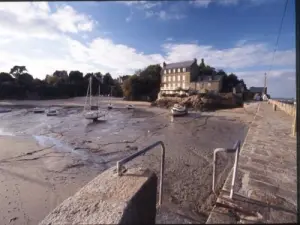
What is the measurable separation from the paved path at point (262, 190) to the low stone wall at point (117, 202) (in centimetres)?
84

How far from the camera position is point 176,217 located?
7.73 ft

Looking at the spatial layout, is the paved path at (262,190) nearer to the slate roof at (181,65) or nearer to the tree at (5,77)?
the slate roof at (181,65)

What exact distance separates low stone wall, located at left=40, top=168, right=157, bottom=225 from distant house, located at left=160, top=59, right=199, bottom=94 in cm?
4587

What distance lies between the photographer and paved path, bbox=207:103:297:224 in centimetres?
250

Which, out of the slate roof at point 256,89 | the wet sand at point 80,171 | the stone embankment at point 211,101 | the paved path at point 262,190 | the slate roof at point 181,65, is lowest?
the wet sand at point 80,171

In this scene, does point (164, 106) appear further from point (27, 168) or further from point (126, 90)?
point (27, 168)

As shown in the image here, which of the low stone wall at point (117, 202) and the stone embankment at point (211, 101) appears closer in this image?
the low stone wall at point (117, 202)

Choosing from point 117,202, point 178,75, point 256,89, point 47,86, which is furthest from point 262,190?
point 47,86

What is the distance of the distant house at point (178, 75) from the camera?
5112cm

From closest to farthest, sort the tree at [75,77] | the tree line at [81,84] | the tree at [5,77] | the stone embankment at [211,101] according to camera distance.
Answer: the stone embankment at [211,101], the tree line at [81,84], the tree at [5,77], the tree at [75,77]

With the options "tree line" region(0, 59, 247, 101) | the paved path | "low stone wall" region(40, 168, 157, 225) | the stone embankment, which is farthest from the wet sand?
"tree line" region(0, 59, 247, 101)

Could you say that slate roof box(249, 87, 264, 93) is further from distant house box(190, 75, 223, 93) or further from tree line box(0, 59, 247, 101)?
distant house box(190, 75, 223, 93)

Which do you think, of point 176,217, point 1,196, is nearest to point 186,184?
point 176,217

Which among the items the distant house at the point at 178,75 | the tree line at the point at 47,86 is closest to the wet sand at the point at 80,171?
A: the distant house at the point at 178,75
